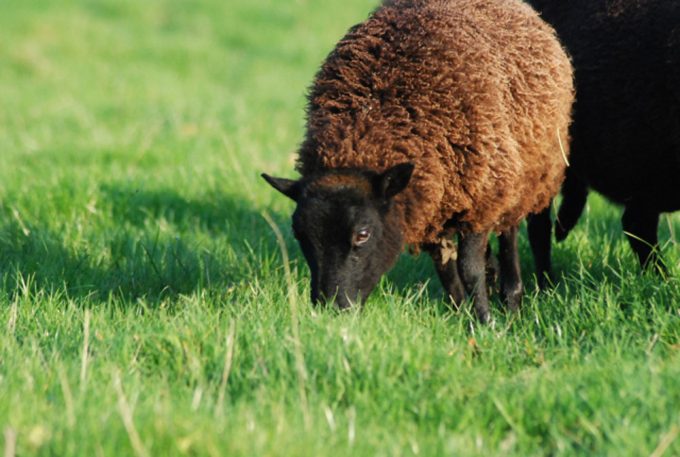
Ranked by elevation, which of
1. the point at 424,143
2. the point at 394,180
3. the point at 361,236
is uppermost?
the point at 424,143

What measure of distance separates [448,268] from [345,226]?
968 mm

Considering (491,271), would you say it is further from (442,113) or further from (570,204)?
(442,113)

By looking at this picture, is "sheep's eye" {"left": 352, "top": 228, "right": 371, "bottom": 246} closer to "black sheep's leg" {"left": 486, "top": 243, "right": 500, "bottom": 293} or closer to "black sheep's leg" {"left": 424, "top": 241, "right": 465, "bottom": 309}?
"black sheep's leg" {"left": 424, "top": 241, "right": 465, "bottom": 309}

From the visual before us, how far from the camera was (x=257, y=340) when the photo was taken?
3.89 metres

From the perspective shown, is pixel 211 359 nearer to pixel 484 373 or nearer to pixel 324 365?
pixel 324 365

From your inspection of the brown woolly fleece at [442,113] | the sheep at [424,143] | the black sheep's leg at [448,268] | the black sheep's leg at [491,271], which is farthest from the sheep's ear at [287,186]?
the black sheep's leg at [491,271]

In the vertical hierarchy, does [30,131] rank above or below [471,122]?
below

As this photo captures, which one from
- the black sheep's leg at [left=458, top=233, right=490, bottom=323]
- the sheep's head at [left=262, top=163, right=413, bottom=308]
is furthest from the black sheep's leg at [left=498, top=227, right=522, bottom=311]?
the sheep's head at [left=262, top=163, right=413, bottom=308]

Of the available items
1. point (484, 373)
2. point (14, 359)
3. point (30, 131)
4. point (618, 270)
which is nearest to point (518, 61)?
point (618, 270)

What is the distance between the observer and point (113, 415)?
10.4 feet

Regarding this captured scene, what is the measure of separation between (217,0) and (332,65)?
13.6 meters

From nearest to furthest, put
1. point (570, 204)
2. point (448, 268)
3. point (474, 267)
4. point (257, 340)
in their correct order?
point (257, 340) < point (474, 267) < point (448, 268) < point (570, 204)

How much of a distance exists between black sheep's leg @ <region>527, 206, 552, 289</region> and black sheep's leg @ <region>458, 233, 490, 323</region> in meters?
0.80

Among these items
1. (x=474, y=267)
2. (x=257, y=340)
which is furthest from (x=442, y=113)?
(x=257, y=340)
